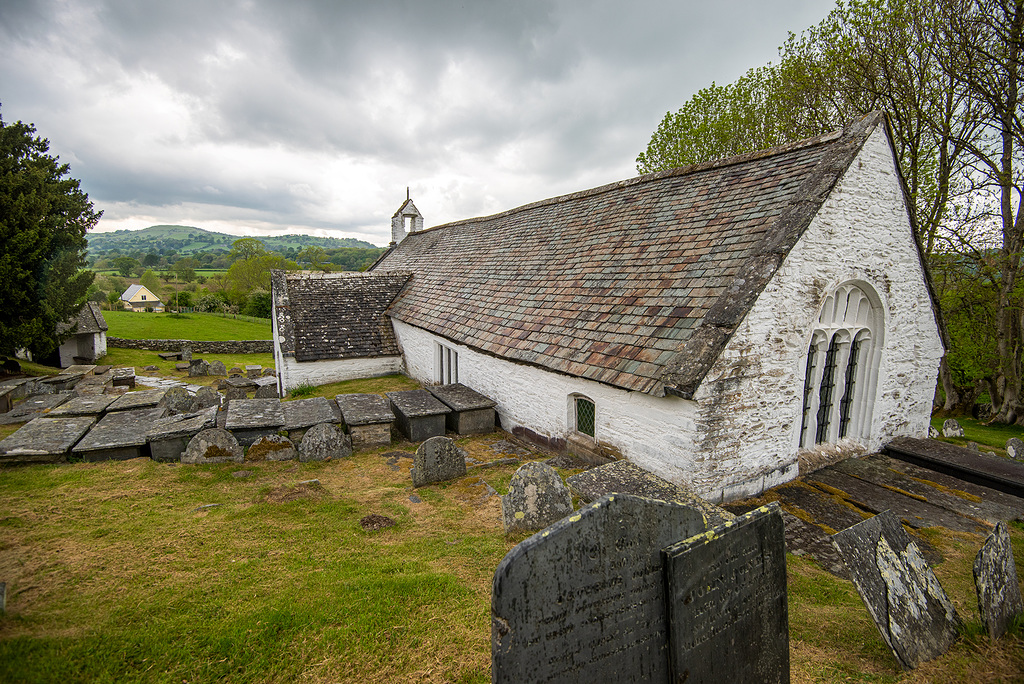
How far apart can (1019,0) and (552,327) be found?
55.0 ft

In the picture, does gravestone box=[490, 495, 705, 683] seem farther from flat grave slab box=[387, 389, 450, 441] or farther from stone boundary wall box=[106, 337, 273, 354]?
stone boundary wall box=[106, 337, 273, 354]

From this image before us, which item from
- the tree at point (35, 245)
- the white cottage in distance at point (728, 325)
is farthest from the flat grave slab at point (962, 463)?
the tree at point (35, 245)

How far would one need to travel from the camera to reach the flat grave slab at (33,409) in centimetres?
1188

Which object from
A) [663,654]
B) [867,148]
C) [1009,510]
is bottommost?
[1009,510]

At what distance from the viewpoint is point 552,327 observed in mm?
10883

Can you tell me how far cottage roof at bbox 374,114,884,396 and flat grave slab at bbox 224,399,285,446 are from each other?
514cm

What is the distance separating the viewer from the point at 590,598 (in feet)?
10.0

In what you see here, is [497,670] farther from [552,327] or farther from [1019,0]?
[1019,0]

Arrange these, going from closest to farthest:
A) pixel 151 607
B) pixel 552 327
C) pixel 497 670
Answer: pixel 497 670 → pixel 151 607 → pixel 552 327

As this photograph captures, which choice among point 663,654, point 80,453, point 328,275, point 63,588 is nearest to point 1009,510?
point 663,654

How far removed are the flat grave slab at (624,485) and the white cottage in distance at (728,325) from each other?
1.28 meters

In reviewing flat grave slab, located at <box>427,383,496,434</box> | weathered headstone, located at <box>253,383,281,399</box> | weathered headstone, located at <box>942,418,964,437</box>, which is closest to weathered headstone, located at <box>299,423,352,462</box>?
flat grave slab, located at <box>427,383,496,434</box>

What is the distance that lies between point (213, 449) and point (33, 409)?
7.85 metres

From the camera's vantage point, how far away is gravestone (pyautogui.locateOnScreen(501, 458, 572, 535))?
6.23 m
